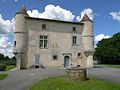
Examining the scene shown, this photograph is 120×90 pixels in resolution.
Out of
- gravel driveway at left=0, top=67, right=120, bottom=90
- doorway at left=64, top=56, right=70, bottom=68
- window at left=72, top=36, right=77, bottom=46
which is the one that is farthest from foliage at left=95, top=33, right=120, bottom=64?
gravel driveway at left=0, top=67, right=120, bottom=90

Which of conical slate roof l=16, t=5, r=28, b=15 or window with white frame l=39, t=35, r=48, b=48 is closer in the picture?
conical slate roof l=16, t=5, r=28, b=15

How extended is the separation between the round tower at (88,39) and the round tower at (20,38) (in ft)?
38.7

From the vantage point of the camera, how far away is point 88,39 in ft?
135

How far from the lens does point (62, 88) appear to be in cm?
1453

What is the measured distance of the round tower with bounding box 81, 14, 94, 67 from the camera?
40656mm

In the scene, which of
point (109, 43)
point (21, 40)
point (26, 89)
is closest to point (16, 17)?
point (21, 40)

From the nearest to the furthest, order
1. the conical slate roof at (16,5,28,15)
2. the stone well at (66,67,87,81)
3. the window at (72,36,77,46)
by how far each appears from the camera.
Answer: the stone well at (66,67,87,81)
the conical slate roof at (16,5,28,15)
the window at (72,36,77,46)

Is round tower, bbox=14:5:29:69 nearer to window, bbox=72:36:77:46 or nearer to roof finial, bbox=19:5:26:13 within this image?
roof finial, bbox=19:5:26:13

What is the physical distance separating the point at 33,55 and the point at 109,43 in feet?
133

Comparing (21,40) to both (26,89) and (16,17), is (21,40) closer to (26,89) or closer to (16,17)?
(16,17)

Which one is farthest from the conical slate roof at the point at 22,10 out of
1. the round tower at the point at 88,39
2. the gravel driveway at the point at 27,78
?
the gravel driveway at the point at 27,78

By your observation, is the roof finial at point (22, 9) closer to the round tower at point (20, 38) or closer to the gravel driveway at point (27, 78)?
the round tower at point (20, 38)

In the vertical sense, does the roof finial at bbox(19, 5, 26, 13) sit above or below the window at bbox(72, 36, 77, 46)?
above

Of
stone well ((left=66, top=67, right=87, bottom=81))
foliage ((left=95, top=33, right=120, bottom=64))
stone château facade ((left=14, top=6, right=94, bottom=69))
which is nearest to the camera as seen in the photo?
stone well ((left=66, top=67, right=87, bottom=81))
